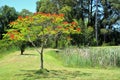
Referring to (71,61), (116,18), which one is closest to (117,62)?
(71,61)

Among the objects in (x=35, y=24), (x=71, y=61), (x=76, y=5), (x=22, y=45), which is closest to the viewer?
(x=35, y=24)

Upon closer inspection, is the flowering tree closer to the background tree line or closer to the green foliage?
the green foliage

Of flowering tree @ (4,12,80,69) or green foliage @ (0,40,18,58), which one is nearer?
flowering tree @ (4,12,80,69)

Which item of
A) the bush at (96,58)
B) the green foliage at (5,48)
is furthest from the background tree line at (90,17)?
the bush at (96,58)

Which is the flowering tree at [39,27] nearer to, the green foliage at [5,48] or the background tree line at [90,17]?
the green foliage at [5,48]

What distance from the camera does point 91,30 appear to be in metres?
47.9

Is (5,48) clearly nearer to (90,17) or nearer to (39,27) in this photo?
(39,27)

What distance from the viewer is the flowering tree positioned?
14203mm

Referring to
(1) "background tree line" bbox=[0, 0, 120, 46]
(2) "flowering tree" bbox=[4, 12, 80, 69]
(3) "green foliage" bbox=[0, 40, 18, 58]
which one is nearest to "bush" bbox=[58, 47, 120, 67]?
(2) "flowering tree" bbox=[4, 12, 80, 69]

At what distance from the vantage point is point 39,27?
47.8ft

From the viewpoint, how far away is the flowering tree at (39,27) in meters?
14.2

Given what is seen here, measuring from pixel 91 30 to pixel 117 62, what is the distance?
31.5 metres

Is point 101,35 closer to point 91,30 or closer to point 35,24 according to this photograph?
point 91,30

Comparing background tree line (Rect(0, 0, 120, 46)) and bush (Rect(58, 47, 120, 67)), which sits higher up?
background tree line (Rect(0, 0, 120, 46))
